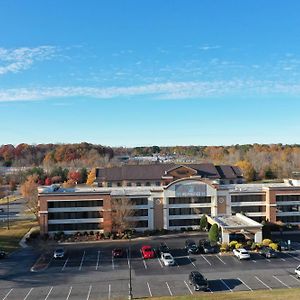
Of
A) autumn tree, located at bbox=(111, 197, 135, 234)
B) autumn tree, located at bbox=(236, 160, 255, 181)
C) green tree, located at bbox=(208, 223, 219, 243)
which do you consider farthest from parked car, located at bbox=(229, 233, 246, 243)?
autumn tree, located at bbox=(236, 160, 255, 181)

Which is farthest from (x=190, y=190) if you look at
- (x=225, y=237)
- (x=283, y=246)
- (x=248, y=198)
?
(x=283, y=246)

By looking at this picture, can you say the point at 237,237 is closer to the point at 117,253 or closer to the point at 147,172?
the point at 117,253

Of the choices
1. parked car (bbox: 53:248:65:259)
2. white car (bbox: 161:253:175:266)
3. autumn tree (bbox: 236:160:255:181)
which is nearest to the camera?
white car (bbox: 161:253:175:266)

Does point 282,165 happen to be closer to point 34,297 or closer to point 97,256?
point 97,256

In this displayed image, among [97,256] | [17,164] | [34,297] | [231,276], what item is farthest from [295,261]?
[17,164]

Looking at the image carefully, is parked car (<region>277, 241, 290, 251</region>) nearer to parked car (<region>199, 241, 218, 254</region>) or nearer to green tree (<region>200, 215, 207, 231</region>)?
parked car (<region>199, 241, 218, 254</region>)

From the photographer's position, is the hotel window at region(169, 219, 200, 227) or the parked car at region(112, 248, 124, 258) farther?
the hotel window at region(169, 219, 200, 227)

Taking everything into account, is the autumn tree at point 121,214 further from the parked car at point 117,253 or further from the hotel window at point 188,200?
the parked car at point 117,253
